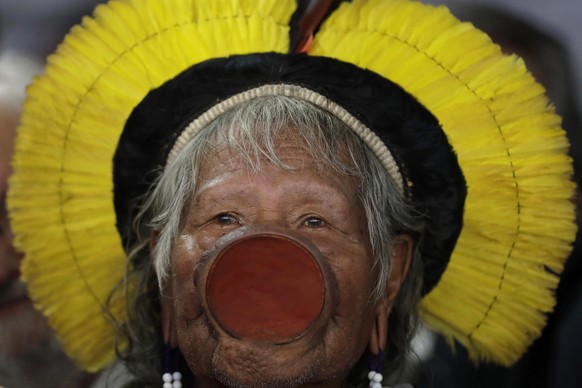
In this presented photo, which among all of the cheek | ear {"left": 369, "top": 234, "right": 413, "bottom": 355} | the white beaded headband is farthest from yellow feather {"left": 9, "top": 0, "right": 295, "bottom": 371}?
ear {"left": 369, "top": 234, "right": 413, "bottom": 355}

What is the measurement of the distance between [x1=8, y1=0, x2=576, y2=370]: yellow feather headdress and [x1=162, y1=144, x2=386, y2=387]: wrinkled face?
1.06 feet

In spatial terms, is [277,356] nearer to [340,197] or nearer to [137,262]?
[340,197]

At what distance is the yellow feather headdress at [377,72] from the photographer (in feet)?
8.13

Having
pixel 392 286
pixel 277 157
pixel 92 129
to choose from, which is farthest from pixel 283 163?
pixel 92 129

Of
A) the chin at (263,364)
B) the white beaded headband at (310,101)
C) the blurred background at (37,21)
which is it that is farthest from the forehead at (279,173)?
the blurred background at (37,21)

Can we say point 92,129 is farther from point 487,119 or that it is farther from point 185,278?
point 487,119

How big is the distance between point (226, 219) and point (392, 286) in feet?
1.59

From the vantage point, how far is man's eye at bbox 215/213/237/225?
230cm

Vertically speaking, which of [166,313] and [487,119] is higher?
[487,119]

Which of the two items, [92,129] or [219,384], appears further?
[92,129]

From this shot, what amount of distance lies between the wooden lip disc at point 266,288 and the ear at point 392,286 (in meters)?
0.43

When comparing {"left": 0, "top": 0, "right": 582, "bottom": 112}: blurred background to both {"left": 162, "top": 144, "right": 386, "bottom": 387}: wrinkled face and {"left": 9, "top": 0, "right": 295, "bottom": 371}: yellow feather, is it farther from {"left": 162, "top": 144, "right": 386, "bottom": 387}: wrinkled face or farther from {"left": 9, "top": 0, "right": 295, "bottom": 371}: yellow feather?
{"left": 162, "top": 144, "right": 386, "bottom": 387}: wrinkled face

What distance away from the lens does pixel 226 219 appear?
91.0 inches

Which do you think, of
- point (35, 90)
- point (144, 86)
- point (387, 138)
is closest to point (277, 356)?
point (387, 138)
